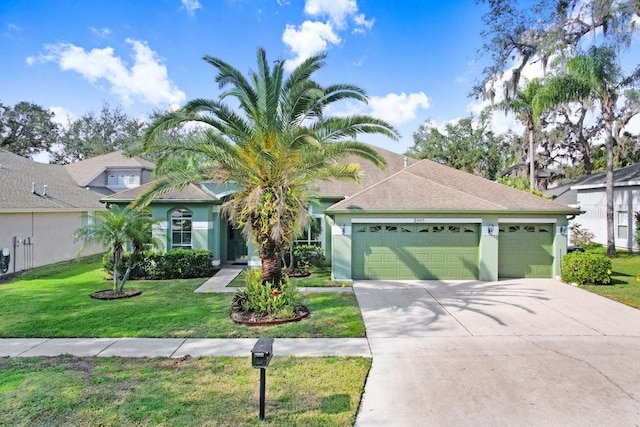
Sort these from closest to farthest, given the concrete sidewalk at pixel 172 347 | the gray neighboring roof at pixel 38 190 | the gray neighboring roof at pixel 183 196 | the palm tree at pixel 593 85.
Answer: the concrete sidewalk at pixel 172 347 → the gray neighboring roof at pixel 183 196 → the gray neighboring roof at pixel 38 190 → the palm tree at pixel 593 85

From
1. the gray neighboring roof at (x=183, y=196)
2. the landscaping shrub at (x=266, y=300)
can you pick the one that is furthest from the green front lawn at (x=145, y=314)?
the gray neighboring roof at (x=183, y=196)

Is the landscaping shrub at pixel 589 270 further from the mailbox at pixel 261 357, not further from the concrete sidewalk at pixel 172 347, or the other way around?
the mailbox at pixel 261 357

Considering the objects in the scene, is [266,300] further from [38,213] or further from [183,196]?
[38,213]

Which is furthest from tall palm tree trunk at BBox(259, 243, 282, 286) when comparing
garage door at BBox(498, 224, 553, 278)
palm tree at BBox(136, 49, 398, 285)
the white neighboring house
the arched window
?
the white neighboring house

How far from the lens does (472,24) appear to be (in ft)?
62.0

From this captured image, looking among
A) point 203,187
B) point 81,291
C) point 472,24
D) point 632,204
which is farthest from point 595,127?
point 81,291

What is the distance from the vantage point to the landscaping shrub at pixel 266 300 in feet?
28.5

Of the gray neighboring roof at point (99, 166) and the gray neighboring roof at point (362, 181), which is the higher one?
the gray neighboring roof at point (99, 166)

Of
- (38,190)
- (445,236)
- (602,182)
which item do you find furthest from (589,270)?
(38,190)

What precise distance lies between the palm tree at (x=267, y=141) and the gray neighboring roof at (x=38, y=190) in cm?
1046

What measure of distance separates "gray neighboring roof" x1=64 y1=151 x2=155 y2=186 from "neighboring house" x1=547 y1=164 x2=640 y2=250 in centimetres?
2850

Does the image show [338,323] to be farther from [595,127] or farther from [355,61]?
[595,127]

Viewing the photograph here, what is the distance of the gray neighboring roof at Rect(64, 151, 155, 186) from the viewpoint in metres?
26.2

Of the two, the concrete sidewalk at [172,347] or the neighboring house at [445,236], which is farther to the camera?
the neighboring house at [445,236]
